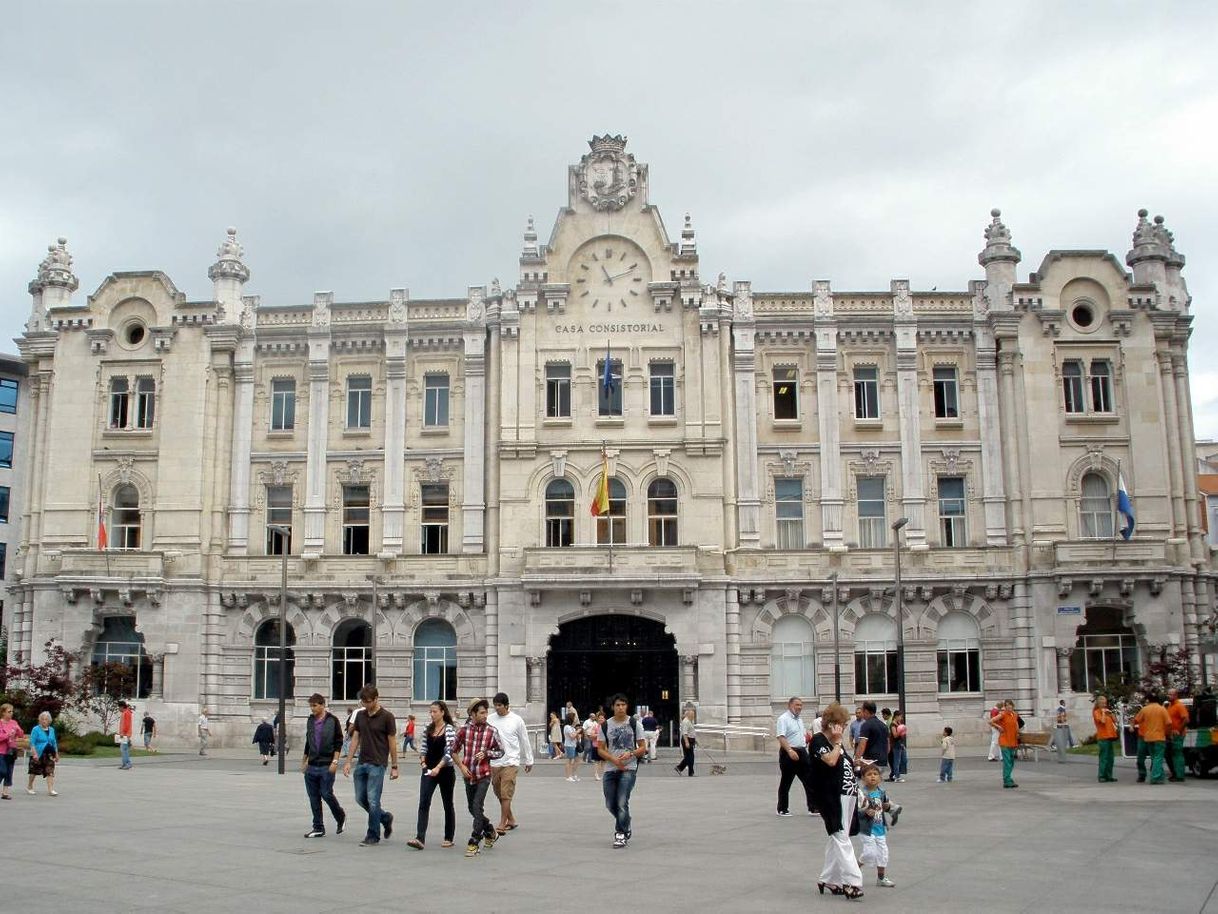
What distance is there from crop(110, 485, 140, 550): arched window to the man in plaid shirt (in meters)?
35.8

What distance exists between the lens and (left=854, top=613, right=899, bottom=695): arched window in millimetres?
46812

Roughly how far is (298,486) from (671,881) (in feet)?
122

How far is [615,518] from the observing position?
47906 millimetres

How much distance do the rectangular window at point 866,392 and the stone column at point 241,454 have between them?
23.8 metres

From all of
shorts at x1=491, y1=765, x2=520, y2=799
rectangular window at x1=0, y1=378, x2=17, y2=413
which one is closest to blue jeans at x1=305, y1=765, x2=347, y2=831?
shorts at x1=491, y1=765, x2=520, y2=799

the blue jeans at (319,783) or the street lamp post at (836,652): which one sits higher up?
the street lamp post at (836,652)

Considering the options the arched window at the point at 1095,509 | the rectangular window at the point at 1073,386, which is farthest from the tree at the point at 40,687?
the rectangular window at the point at 1073,386

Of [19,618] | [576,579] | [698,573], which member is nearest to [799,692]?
[698,573]

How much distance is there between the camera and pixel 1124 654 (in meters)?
46.6

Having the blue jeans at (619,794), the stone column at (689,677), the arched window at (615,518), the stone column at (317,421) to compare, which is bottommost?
the blue jeans at (619,794)

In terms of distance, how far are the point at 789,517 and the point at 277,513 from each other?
19.9m

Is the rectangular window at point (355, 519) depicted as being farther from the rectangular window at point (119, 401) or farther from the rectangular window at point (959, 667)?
the rectangular window at point (959, 667)

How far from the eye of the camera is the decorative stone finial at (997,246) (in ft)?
162

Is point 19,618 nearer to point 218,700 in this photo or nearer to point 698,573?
point 218,700
